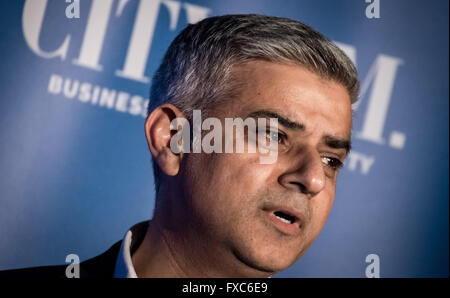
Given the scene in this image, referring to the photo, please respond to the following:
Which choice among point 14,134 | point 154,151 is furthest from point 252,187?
point 14,134

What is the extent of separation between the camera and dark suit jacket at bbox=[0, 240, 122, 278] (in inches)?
53.3

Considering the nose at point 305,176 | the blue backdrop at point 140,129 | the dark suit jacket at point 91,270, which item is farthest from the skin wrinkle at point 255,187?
the blue backdrop at point 140,129

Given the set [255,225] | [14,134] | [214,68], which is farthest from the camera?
[14,134]

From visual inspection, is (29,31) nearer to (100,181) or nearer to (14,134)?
(14,134)

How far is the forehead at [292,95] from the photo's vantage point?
1177 mm

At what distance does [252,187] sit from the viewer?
44.8 inches

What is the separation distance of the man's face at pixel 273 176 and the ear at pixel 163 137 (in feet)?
0.13

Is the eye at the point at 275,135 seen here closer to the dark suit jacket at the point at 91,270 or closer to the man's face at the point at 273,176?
the man's face at the point at 273,176

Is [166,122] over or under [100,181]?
over

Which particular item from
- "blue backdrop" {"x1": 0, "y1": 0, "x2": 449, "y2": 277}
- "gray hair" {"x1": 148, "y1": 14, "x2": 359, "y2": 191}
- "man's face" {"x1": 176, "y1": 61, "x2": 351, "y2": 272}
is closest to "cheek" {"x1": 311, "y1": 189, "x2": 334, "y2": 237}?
"man's face" {"x1": 176, "y1": 61, "x2": 351, "y2": 272}

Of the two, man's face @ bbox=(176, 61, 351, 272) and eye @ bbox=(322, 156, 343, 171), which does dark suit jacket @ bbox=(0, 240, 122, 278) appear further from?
eye @ bbox=(322, 156, 343, 171)

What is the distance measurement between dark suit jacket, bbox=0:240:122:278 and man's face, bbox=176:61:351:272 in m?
0.34

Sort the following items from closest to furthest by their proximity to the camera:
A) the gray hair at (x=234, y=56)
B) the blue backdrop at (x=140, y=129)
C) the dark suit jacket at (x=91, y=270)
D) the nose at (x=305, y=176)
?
the nose at (x=305, y=176)
the gray hair at (x=234, y=56)
the dark suit jacket at (x=91, y=270)
the blue backdrop at (x=140, y=129)

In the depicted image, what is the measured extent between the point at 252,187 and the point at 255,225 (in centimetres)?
10
